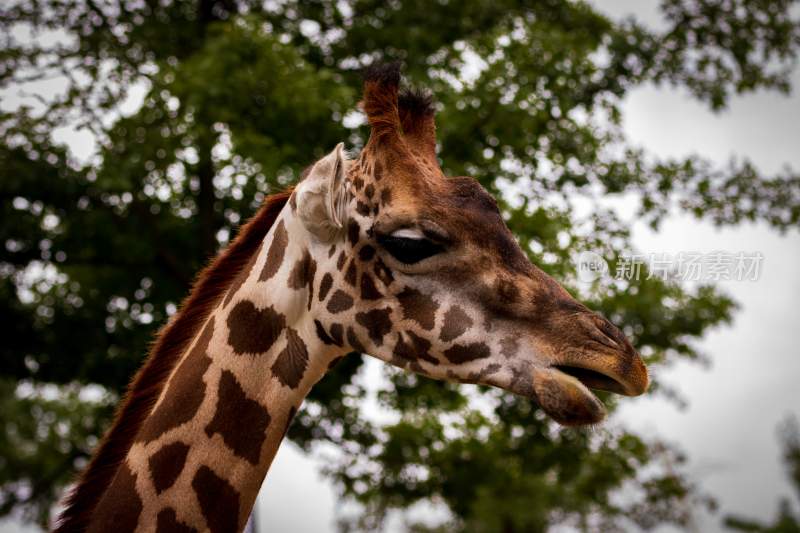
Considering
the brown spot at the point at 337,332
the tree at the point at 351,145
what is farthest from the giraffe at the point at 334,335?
the tree at the point at 351,145

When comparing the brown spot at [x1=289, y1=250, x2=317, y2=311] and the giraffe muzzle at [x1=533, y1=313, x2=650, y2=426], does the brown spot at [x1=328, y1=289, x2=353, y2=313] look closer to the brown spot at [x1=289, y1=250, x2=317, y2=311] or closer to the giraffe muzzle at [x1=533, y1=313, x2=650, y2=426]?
the brown spot at [x1=289, y1=250, x2=317, y2=311]

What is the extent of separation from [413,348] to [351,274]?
1.30 ft

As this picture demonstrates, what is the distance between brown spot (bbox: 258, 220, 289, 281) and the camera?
334cm

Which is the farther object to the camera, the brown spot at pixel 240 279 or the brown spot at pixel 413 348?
the brown spot at pixel 240 279

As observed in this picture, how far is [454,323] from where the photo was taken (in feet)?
10.0

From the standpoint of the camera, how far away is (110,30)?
10.7m

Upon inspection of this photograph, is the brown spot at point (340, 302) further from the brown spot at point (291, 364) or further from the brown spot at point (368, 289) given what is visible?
the brown spot at point (291, 364)

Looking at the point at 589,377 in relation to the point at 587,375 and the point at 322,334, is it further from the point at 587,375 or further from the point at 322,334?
the point at 322,334

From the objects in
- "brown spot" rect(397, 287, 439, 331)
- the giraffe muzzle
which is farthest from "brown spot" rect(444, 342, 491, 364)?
the giraffe muzzle

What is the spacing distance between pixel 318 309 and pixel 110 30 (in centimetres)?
900

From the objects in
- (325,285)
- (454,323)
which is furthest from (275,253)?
(454,323)

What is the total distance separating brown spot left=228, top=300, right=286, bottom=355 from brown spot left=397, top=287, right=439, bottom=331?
1.77 feet

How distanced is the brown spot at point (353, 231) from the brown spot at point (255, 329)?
44cm

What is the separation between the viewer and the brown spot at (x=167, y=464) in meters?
3.06
